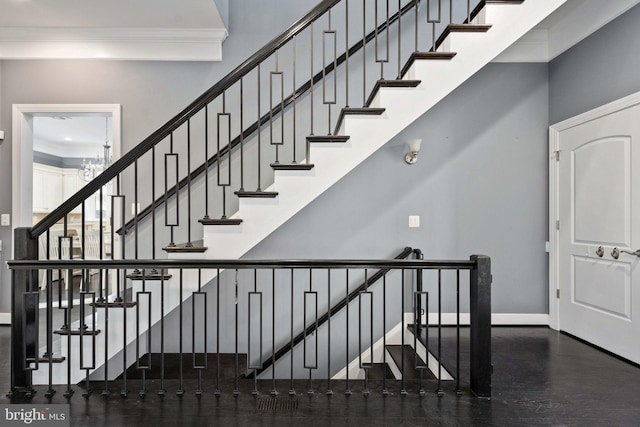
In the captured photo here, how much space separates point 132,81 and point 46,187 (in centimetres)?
632

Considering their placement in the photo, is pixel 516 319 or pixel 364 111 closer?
pixel 364 111

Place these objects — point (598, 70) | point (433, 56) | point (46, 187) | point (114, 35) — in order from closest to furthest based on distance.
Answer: point (433, 56) < point (598, 70) < point (114, 35) < point (46, 187)

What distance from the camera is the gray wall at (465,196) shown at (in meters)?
3.95

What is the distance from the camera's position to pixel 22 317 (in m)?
2.27

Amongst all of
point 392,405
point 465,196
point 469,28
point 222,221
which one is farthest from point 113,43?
point 392,405

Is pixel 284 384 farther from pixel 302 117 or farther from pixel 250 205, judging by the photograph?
pixel 302 117

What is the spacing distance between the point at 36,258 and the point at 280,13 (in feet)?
10.3

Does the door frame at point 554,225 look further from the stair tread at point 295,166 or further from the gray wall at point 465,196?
the stair tread at point 295,166

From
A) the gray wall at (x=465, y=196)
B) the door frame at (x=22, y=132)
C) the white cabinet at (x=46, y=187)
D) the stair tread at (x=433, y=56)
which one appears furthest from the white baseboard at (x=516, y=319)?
the white cabinet at (x=46, y=187)

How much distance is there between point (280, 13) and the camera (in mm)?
3881

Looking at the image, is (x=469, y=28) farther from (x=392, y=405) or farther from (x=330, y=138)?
(x=392, y=405)

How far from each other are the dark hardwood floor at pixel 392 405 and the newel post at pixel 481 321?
0.13m

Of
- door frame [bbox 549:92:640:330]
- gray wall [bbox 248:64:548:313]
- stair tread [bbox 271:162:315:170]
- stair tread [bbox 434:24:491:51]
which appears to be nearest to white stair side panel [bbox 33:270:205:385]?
stair tread [bbox 271:162:315:170]

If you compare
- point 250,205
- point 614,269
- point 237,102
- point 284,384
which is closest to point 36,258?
point 250,205
